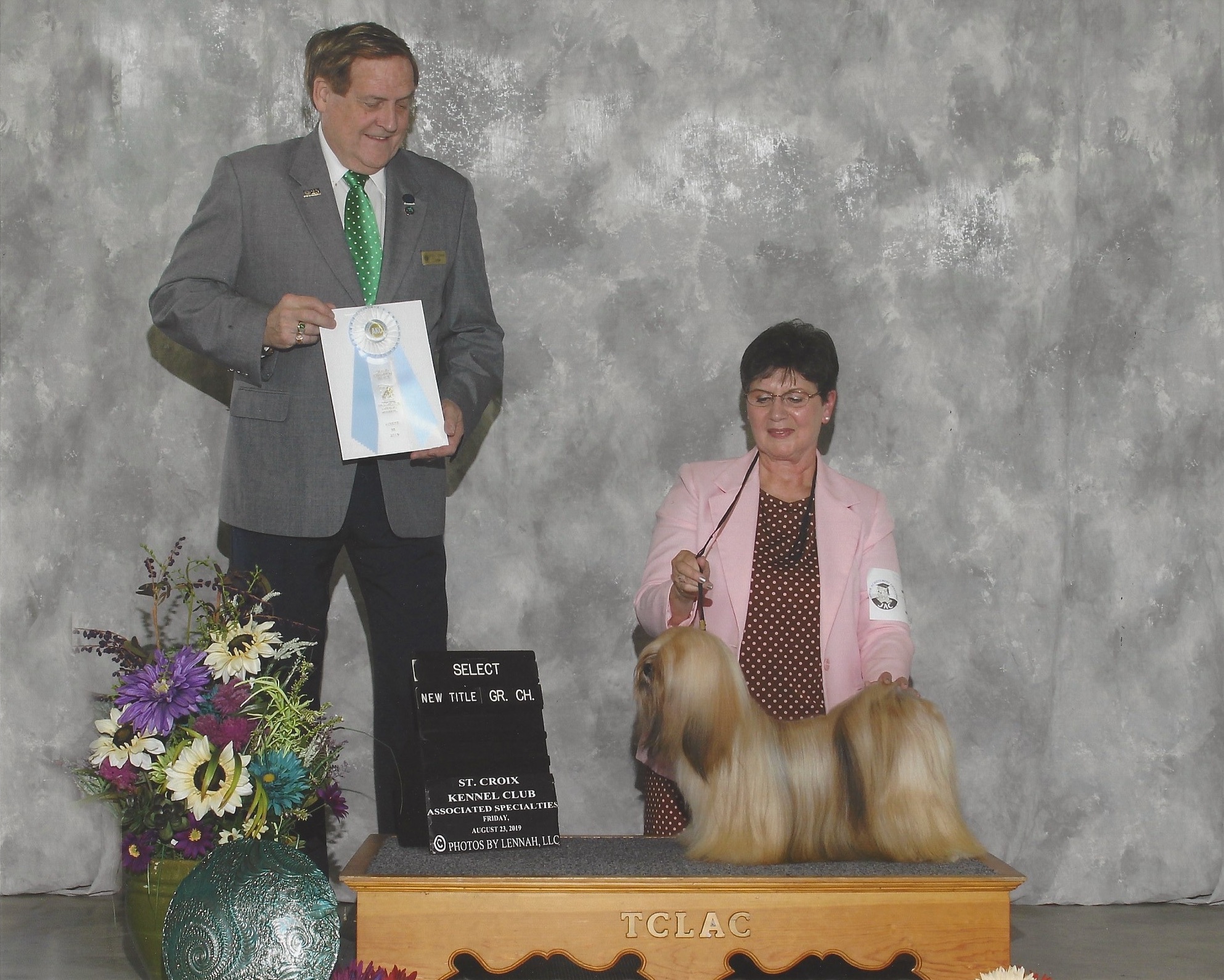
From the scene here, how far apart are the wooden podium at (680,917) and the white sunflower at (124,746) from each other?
0.42m

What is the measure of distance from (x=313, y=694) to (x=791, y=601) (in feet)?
3.70

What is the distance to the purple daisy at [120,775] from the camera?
235 centimetres

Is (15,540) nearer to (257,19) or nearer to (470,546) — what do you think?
(470,546)

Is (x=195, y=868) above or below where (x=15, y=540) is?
below

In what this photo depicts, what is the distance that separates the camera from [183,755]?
7.58 ft

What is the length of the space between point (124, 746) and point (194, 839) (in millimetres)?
212

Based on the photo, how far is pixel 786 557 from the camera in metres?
2.88

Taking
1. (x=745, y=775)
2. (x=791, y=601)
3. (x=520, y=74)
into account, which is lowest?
(x=745, y=775)

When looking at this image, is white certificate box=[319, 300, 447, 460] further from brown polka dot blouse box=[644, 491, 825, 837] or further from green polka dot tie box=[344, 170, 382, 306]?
brown polka dot blouse box=[644, 491, 825, 837]

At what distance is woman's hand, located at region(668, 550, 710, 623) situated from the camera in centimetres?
259

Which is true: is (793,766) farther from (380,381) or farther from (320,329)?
(320,329)

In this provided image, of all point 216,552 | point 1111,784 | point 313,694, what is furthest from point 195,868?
point 1111,784

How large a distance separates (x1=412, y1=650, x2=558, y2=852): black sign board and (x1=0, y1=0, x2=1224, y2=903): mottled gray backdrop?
85cm

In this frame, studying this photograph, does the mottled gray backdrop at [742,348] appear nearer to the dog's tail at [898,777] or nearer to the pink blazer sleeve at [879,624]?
the pink blazer sleeve at [879,624]
